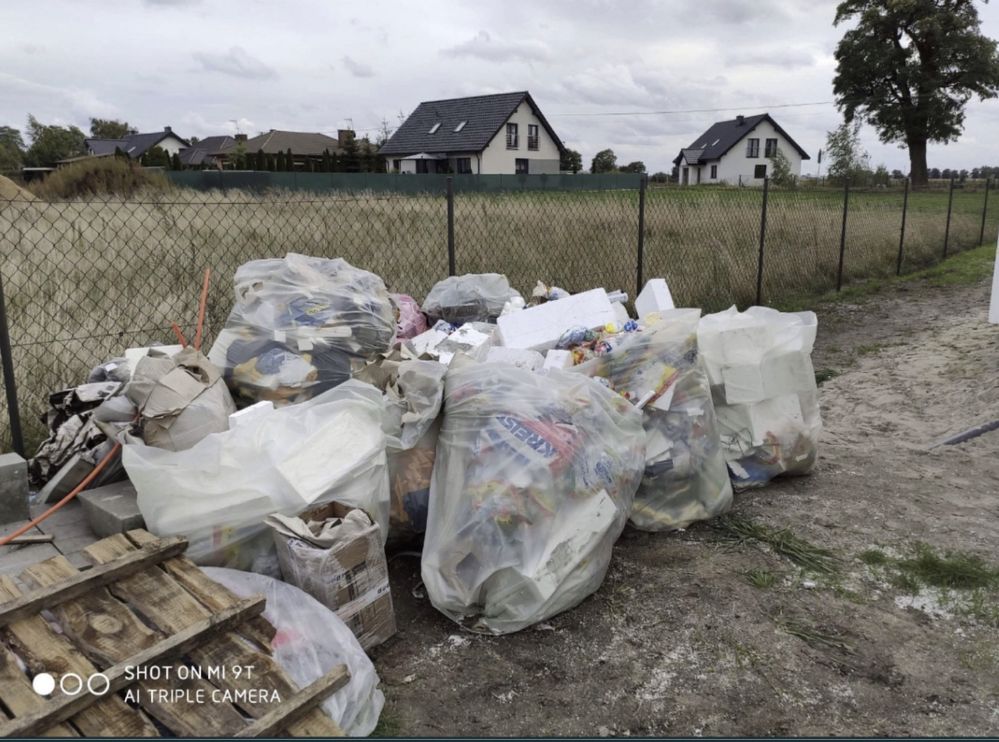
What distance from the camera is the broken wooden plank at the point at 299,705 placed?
5.24ft

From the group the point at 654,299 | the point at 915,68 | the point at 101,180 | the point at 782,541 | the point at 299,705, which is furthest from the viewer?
the point at 915,68

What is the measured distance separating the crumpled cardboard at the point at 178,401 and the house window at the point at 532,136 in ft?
127

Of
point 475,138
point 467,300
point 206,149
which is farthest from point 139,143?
point 467,300

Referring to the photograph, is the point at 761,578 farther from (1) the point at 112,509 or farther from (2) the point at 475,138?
(2) the point at 475,138

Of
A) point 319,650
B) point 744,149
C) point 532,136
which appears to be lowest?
point 319,650

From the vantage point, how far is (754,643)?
2312mm

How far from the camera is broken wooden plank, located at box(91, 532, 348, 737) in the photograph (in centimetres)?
170

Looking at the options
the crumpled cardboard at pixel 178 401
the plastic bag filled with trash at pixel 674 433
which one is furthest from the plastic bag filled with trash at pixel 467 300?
the crumpled cardboard at pixel 178 401

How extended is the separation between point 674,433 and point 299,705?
1.94 m

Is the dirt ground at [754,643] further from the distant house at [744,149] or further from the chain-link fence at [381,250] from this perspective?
the distant house at [744,149]

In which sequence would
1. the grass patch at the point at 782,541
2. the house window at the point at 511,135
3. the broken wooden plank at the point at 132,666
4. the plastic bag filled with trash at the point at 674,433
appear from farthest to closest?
the house window at the point at 511,135 < the plastic bag filled with trash at the point at 674,433 < the grass patch at the point at 782,541 < the broken wooden plank at the point at 132,666

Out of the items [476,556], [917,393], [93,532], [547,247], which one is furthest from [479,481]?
[547,247]

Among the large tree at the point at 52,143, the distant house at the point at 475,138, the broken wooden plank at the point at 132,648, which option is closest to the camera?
the broken wooden plank at the point at 132,648

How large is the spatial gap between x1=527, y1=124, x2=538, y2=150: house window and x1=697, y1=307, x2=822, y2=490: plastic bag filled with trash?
3817 centimetres
